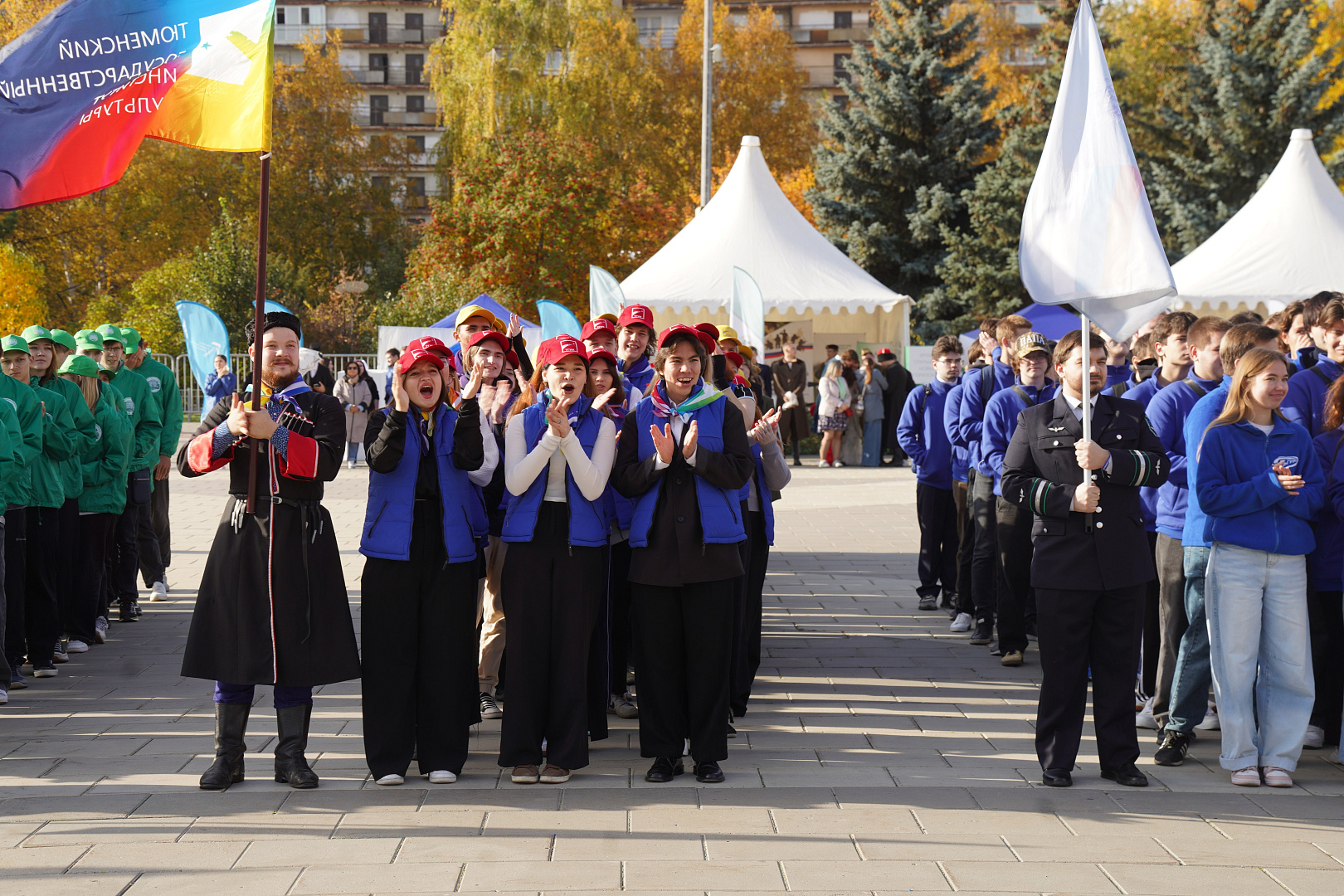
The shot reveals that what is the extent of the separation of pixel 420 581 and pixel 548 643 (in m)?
0.61

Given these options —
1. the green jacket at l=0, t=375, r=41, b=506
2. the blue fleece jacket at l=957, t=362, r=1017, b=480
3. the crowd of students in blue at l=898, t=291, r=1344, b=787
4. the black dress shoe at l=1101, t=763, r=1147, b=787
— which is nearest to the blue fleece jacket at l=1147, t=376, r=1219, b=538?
the crowd of students in blue at l=898, t=291, r=1344, b=787

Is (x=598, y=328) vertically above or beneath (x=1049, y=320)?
beneath

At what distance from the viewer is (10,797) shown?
5.28m

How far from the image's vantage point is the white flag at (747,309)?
11.7 metres

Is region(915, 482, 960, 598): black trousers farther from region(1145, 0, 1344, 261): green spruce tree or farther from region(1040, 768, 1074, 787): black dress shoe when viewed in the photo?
region(1145, 0, 1344, 261): green spruce tree

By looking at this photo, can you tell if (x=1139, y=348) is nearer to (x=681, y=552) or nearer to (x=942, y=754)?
(x=942, y=754)

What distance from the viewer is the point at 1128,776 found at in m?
5.47

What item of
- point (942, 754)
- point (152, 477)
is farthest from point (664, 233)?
point (942, 754)

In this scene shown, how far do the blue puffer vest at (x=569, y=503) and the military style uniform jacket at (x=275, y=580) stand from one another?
0.78 metres

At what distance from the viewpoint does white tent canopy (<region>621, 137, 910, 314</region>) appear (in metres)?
20.8

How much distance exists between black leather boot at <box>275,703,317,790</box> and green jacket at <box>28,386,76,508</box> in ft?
9.98

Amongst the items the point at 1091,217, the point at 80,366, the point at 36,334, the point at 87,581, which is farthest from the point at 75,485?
the point at 1091,217

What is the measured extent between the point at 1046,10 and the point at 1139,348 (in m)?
31.7

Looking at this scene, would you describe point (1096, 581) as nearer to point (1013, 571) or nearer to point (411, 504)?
point (1013, 571)
